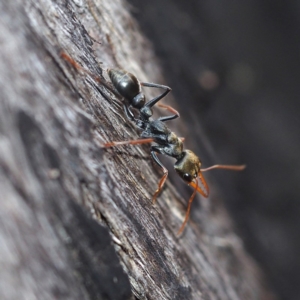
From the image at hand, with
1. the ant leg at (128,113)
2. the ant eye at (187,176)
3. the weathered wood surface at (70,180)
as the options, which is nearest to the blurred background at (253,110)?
the ant eye at (187,176)

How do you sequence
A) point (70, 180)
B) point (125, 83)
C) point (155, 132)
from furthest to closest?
point (155, 132), point (125, 83), point (70, 180)

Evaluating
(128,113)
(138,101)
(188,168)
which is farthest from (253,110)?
(128,113)

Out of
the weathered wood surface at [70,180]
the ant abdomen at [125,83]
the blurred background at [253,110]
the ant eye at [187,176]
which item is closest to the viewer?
the weathered wood surface at [70,180]

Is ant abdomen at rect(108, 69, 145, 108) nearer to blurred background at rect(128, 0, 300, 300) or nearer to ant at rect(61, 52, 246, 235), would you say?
ant at rect(61, 52, 246, 235)

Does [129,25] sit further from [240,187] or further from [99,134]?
[240,187]

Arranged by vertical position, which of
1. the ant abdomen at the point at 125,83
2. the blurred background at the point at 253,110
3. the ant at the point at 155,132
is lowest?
the blurred background at the point at 253,110

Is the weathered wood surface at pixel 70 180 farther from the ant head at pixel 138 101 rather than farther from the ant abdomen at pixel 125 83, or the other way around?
the ant head at pixel 138 101

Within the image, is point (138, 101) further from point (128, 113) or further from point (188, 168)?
point (188, 168)
